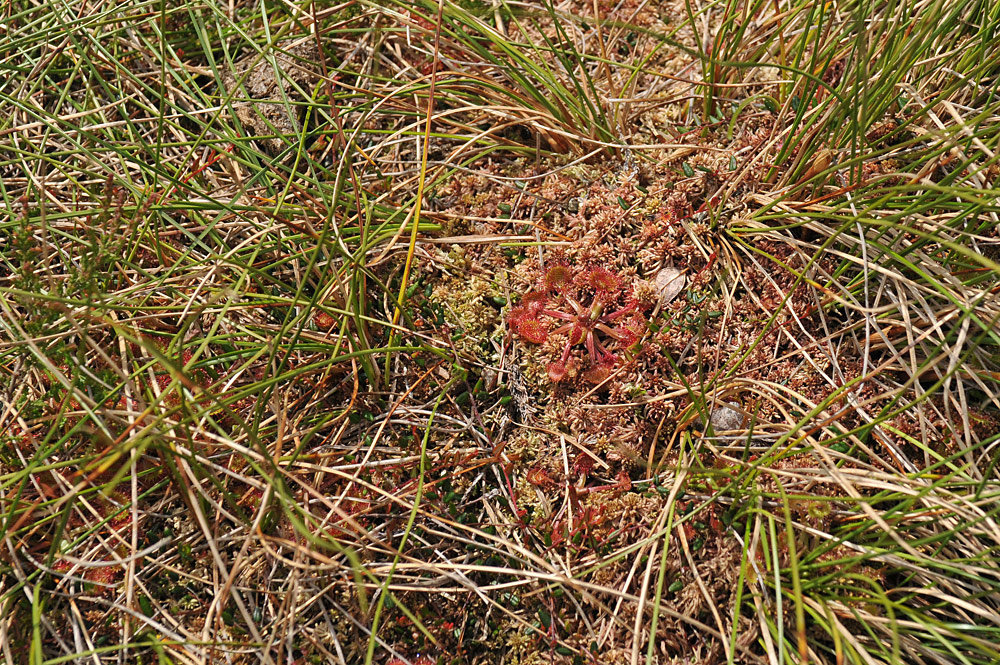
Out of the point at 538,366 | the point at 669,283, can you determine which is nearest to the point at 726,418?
the point at 669,283

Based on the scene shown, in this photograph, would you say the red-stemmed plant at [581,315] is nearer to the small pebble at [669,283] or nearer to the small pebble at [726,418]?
the small pebble at [669,283]

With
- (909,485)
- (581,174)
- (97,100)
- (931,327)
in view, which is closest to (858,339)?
(931,327)

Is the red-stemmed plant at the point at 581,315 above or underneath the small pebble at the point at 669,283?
underneath

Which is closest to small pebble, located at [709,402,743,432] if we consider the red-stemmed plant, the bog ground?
the bog ground

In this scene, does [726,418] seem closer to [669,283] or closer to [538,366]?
[669,283]

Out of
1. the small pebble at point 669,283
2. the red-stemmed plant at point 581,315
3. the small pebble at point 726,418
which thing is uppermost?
the small pebble at point 669,283

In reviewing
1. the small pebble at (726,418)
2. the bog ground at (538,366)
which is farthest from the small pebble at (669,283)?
the small pebble at (726,418)

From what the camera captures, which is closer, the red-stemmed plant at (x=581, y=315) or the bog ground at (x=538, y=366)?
the bog ground at (x=538, y=366)

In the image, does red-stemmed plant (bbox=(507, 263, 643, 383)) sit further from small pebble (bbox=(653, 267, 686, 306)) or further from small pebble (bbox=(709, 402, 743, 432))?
small pebble (bbox=(709, 402, 743, 432))
